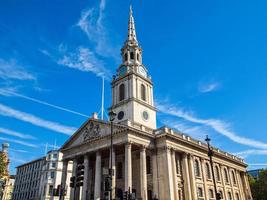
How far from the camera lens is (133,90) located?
45.8 m

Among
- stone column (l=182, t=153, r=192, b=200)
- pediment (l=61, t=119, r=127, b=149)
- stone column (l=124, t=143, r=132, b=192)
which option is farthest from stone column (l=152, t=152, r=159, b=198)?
pediment (l=61, t=119, r=127, b=149)

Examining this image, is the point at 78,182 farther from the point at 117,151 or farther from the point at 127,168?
the point at 117,151

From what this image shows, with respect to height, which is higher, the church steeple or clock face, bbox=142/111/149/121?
the church steeple

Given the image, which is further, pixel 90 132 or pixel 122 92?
pixel 122 92

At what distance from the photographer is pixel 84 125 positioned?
1699 inches

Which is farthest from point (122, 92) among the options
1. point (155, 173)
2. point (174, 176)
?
point (174, 176)

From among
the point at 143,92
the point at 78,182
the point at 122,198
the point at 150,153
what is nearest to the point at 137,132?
the point at 150,153

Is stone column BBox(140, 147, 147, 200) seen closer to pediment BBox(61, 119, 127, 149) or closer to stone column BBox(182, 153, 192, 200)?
pediment BBox(61, 119, 127, 149)

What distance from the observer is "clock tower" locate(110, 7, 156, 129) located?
44431mm

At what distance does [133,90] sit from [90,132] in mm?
10671

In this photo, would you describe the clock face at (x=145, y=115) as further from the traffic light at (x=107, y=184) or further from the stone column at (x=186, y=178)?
the traffic light at (x=107, y=184)

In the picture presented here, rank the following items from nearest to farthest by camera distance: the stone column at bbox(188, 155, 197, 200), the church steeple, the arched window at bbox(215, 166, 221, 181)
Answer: the stone column at bbox(188, 155, 197, 200), the arched window at bbox(215, 166, 221, 181), the church steeple

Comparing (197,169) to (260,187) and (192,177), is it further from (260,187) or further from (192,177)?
(260,187)

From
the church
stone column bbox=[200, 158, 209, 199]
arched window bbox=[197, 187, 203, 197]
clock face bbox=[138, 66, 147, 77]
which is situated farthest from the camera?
clock face bbox=[138, 66, 147, 77]
